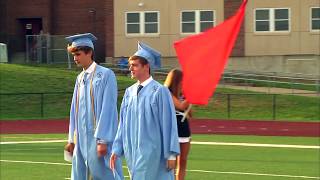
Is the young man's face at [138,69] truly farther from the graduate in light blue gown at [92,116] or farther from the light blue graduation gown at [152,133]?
the graduate in light blue gown at [92,116]

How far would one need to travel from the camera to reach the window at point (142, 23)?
158ft

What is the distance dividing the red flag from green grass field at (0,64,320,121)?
25661 mm

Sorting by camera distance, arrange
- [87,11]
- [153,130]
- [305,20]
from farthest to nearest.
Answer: [87,11] → [305,20] → [153,130]

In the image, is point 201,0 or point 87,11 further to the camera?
point 87,11

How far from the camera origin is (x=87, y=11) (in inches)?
2057

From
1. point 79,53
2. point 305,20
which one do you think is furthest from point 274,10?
point 79,53

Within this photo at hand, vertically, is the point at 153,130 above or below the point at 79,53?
below

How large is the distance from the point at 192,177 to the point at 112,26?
116 ft

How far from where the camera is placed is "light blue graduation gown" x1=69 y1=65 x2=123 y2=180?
29.1 ft

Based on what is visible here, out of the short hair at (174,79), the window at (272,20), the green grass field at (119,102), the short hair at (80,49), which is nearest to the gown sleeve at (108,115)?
the short hair at (80,49)

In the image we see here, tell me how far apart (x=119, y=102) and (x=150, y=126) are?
90.0 feet

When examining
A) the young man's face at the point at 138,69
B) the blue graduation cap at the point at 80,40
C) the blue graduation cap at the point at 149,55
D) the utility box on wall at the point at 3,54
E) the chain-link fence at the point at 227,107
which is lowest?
the chain-link fence at the point at 227,107

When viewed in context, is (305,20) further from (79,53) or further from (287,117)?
(79,53)

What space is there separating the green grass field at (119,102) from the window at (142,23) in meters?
8.31
